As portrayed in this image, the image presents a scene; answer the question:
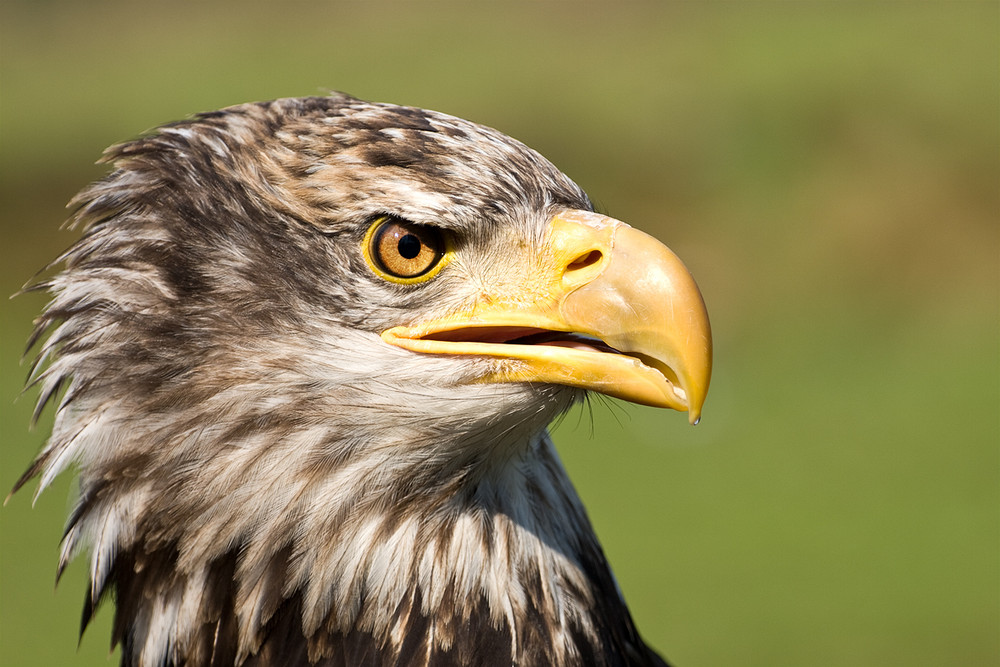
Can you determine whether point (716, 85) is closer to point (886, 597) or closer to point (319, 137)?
point (886, 597)

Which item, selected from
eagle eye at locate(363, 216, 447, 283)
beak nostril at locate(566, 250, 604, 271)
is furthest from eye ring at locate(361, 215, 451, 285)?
beak nostril at locate(566, 250, 604, 271)

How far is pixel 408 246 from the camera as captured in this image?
2240 millimetres

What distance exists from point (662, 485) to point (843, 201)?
5398mm

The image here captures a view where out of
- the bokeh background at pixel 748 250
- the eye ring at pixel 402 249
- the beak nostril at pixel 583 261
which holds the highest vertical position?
the beak nostril at pixel 583 261

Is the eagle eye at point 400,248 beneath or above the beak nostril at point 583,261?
beneath

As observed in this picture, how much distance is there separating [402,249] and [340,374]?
0.30 m

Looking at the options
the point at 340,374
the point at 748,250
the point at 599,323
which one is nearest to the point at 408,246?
the point at 340,374

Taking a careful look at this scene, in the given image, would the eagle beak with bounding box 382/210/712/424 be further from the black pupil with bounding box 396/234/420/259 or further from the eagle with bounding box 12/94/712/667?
the black pupil with bounding box 396/234/420/259

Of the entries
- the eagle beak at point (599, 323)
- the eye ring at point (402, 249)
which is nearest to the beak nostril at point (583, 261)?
the eagle beak at point (599, 323)

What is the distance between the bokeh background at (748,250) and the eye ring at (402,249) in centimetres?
392

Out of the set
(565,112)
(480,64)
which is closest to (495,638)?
(565,112)

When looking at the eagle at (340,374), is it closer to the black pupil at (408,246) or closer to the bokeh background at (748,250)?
the black pupil at (408,246)

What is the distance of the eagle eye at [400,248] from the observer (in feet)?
7.32

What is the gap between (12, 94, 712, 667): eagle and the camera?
2234 millimetres
